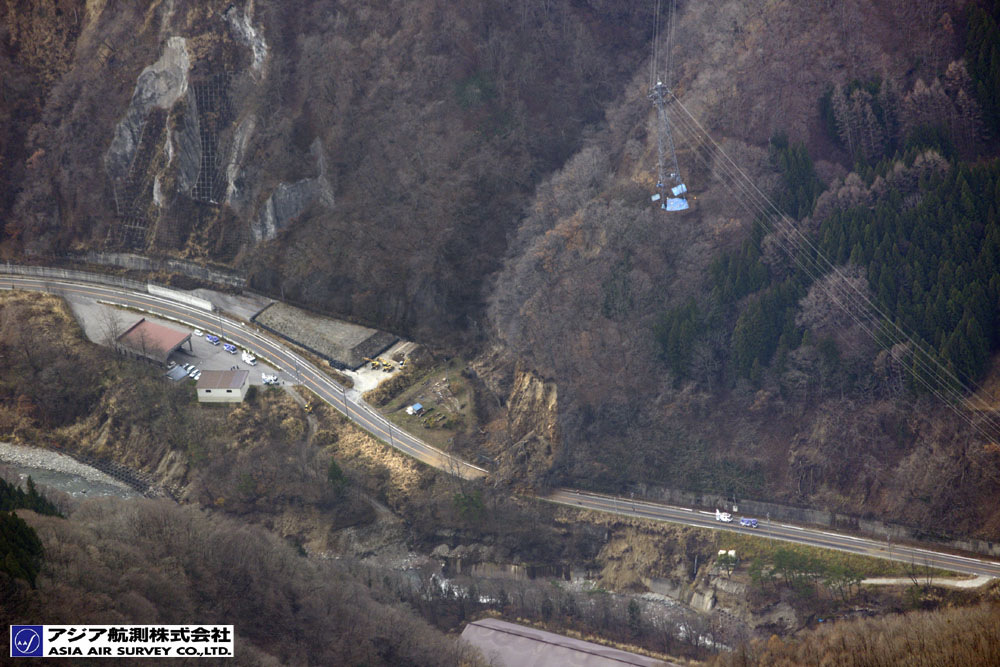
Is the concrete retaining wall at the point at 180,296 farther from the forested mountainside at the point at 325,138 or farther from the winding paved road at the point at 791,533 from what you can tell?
the winding paved road at the point at 791,533

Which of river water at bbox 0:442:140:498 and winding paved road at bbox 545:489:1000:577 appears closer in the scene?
winding paved road at bbox 545:489:1000:577

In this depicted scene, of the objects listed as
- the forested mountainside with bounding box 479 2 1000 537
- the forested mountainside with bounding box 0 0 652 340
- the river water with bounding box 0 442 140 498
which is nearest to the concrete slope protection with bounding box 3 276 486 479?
the forested mountainside with bounding box 0 0 652 340

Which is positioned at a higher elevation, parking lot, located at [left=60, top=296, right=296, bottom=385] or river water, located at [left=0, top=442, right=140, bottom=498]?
parking lot, located at [left=60, top=296, right=296, bottom=385]

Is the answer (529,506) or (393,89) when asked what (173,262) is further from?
(529,506)

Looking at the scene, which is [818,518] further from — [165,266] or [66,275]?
[66,275]

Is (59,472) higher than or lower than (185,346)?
lower

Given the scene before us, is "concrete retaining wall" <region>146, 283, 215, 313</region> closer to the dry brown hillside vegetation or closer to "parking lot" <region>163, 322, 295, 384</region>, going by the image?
"parking lot" <region>163, 322, 295, 384</region>

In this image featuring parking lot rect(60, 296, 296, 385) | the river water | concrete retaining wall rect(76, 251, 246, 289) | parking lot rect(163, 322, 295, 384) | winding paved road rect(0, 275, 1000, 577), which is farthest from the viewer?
concrete retaining wall rect(76, 251, 246, 289)

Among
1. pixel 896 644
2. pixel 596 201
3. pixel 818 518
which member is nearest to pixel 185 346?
pixel 596 201
